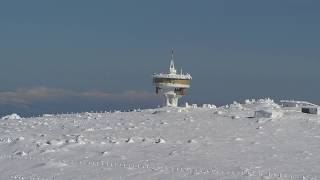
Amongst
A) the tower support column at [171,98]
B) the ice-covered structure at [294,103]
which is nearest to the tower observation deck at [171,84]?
the tower support column at [171,98]

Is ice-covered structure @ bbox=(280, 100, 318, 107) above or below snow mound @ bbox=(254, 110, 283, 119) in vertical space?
above

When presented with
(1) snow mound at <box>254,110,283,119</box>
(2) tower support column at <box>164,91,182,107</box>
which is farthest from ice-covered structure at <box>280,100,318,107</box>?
(1) snow mound at <box>254,110,283,119</box>

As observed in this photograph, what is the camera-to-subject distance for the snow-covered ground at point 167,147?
3089 cm

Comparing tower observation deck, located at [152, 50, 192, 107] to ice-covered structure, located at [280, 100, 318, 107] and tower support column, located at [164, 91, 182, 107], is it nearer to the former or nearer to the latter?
tower support column, located at [164, 91, 182, 107]

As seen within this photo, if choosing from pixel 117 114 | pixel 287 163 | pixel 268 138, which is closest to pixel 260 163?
pixel 287 163

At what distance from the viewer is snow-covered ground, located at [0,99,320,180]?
101 feet

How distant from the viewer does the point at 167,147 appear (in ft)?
125

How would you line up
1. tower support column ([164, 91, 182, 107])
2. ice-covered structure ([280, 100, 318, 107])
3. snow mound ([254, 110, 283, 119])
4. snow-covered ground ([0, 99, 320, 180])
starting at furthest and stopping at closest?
tower support column ([164, 91, 182, 107]) < ice-covered structure ([280, 100, 318, 107]) < snow mound ([254, 110, 283, 119]) < snow-covered ground ([0, 99, 320, 180])

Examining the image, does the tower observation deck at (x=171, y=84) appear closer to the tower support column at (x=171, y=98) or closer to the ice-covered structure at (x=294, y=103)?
the tower support column at (x=171, y=98)

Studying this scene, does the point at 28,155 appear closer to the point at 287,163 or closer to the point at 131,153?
the point at 131,153

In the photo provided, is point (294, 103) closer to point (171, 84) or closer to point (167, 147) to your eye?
point (171, 84)

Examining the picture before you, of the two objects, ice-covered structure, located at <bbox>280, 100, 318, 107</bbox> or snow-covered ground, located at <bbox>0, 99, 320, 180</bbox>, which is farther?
ice-covered structure, located at <bbox>280, 100, 318, 107</bbox>

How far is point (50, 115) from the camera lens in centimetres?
6706

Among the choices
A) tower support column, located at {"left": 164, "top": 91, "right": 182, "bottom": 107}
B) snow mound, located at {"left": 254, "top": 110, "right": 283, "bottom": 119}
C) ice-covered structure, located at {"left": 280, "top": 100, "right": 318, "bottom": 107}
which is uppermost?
tower support column, located at {"left": 164, "top": 91, "right": 182, "bottom": 107}
